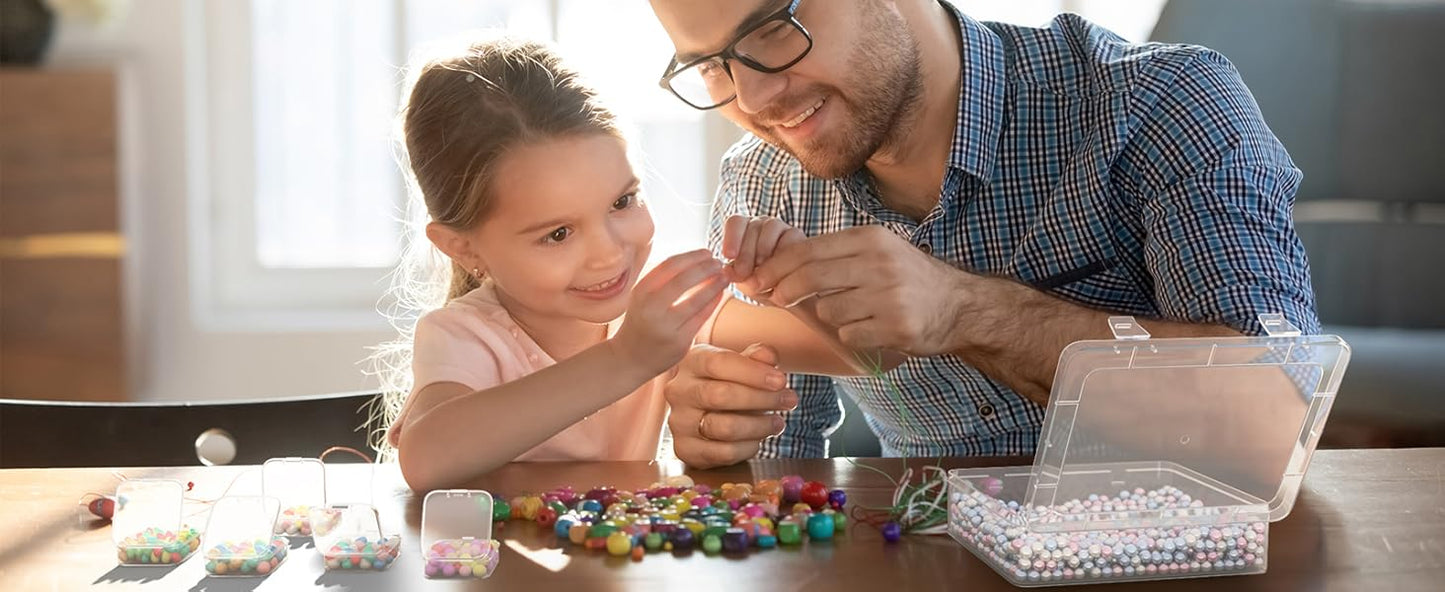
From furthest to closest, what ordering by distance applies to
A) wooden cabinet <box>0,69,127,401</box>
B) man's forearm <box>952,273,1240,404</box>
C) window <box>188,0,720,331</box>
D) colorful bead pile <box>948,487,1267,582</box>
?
window <box>188,0,720,331</box>, wooden cabinet <box>0,69,127,401</box>, man's forearm <box>952,273,1240,404</box>, colorful bead pile <box>948,487,1267,582</box>

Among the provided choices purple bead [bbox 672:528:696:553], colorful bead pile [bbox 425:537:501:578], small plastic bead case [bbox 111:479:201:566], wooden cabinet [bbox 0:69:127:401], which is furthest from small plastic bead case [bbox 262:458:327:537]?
wooden cabinet [bbox 0:69:127:401]

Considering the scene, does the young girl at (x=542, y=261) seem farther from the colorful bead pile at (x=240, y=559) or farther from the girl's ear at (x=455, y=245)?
the colorful bead pile at (x=240, y=559)

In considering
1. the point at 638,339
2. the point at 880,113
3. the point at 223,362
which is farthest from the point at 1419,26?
the point at 223,362

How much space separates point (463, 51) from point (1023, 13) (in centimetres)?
282

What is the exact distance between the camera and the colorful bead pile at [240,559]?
106 centimetres

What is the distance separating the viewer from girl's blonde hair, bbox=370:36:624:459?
5.28 feet

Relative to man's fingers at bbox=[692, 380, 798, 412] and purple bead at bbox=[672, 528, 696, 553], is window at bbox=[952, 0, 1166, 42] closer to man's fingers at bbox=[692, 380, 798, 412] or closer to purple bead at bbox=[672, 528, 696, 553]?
man's fingers at bbox=[692, 380, 798, 412]

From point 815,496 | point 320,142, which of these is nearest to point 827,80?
point 815,496

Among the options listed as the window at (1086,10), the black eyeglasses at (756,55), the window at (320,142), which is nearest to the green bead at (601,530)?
the black eyeglasses at (756,55)

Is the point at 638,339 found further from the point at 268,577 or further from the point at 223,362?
the point at 223,362

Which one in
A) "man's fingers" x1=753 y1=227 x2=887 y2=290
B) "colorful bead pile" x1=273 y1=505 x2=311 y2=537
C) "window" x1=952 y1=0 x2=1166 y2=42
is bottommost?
→ "colorful bead pile" x1=273 y1=505 x2=311 y2=537

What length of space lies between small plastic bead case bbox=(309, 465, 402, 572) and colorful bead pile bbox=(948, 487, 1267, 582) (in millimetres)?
462

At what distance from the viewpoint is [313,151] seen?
433 centimetres

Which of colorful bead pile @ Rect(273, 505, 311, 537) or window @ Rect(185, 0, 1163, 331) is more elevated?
colorful bead pile @ Rect(273, 505, 311, 537)
